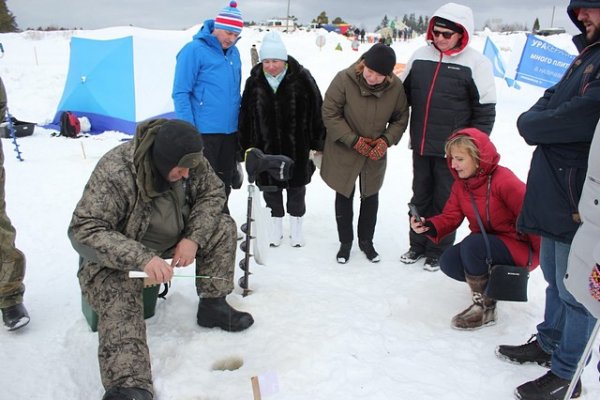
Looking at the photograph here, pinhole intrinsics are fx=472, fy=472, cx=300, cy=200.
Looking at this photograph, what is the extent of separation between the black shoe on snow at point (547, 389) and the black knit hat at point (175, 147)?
6.62 ft

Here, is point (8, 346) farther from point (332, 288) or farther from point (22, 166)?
point (22, 166)

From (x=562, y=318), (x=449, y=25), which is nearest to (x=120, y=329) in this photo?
(x=562, y=318)

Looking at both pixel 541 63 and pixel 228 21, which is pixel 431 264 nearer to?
pixel 228 21

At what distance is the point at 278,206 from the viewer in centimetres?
429

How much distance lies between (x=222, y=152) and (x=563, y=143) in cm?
276

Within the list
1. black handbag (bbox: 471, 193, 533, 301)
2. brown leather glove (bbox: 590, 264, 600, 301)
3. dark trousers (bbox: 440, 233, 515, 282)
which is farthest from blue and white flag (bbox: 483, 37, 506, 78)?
brown leather glove (bbox: 590, 264, 600, 301)

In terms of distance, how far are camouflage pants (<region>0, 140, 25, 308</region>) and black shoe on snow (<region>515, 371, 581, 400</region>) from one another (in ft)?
9.73

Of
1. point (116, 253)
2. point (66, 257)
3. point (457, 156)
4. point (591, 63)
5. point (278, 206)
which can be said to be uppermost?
point (591, 63)

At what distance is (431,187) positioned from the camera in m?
3.82

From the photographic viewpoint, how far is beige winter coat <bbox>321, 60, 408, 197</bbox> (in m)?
3.64

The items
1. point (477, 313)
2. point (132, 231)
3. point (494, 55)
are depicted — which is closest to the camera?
point (132, 231)

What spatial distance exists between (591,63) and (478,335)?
66.1 inches

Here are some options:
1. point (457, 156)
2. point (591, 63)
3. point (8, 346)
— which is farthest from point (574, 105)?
point (8, 346)

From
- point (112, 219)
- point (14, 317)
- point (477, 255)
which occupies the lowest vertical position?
point (14, 317)
